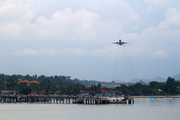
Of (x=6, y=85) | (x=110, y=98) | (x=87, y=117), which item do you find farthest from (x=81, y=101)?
(x=6, y=85)

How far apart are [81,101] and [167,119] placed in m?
45.4

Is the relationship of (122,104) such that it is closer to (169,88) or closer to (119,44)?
(119,44)

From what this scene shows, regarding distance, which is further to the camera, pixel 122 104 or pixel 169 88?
pixel 169 88

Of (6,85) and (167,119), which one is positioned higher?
(6,85)

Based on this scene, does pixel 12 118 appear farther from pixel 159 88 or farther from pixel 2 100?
pixel 159 88

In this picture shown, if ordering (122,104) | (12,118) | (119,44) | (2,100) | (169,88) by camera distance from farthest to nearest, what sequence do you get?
(169,88)
(2,100)
(122,104)
(119,44)
(12,118)

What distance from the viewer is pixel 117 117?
2657 inches

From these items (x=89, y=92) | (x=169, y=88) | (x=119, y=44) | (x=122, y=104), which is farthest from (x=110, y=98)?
(x=169, y=88)

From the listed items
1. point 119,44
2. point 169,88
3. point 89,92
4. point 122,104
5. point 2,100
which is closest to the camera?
point 119,44

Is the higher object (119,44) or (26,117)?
(119,44)

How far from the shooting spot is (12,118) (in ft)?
213

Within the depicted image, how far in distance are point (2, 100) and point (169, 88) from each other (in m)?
114

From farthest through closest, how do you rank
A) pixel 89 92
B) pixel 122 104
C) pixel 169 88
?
1. pixel 169 88
2. pixel 89 92
3. pixel 122 104

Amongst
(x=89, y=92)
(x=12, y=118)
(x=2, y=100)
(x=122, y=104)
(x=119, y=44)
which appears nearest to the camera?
(x=12, y=118)
